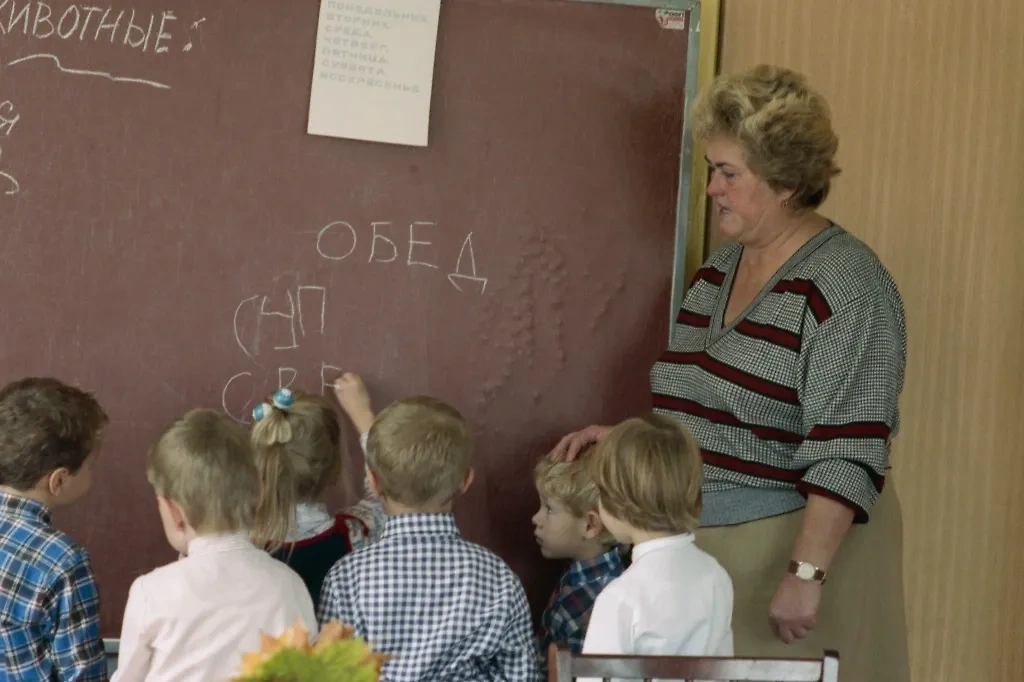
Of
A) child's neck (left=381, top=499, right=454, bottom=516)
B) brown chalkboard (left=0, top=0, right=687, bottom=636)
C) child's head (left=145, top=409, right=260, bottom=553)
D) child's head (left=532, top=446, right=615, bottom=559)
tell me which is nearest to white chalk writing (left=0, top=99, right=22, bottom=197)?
brown chalkboard (left=0, top=0, right=687, bottom=636)

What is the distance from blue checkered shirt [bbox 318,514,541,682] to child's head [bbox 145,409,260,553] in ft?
0.76

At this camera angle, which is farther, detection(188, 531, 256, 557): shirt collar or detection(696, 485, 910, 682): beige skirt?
detection(696, 485, 910, 682): beige skirt

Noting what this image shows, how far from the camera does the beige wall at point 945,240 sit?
3043 millimetres

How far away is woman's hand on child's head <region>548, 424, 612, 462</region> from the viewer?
2.76 metres

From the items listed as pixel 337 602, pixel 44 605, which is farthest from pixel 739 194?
pixel 44 605

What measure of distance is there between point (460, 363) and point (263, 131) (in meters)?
0.64

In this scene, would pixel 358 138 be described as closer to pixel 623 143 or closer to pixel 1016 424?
pixel 623 143

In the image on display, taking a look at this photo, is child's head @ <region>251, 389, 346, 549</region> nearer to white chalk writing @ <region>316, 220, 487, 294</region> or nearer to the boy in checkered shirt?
the boy in checkered shirt

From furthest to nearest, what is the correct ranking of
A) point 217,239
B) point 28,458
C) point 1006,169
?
1. point 1006,169
2. point 217,239
3. point 28,458

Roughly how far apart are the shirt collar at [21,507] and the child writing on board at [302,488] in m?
0.38

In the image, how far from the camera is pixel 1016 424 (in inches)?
124

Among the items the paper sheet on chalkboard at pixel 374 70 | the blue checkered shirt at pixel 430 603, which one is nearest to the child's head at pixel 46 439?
the blue checkered shirt at pixel 430 603

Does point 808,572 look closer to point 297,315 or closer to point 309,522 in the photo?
point 309,522

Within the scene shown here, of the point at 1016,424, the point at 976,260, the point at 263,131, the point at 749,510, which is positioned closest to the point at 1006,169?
the point at 976,260
